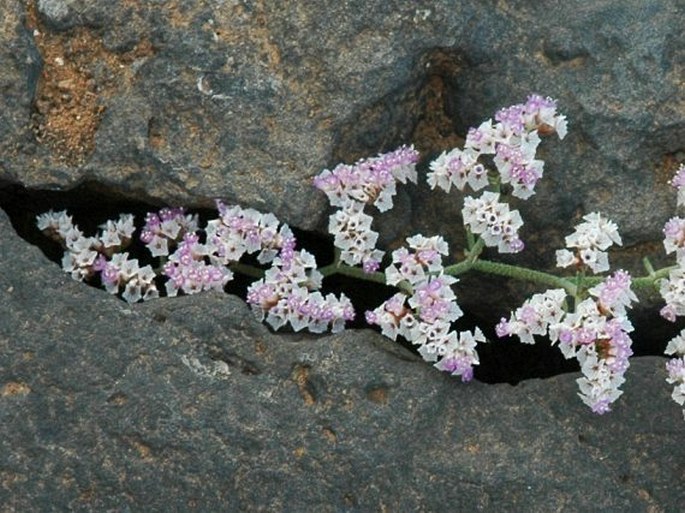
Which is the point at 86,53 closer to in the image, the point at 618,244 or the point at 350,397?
the point at 350,397

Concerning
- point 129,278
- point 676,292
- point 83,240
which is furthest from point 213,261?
point 676,292

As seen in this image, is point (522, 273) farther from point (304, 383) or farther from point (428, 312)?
point (304, 383)

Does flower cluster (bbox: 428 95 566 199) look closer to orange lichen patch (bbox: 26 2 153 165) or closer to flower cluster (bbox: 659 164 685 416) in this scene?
flower cluster (bbox: 659 164 685 416)

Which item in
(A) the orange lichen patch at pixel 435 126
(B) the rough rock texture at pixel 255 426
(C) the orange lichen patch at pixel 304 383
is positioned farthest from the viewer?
(A) the orange lichen patch at pixel 435 126

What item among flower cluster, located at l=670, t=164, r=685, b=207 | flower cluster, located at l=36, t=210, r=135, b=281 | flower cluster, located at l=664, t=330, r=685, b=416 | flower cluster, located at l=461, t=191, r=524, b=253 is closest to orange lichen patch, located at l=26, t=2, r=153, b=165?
flower cluster, located at l=36, t=210, r=135, b=281

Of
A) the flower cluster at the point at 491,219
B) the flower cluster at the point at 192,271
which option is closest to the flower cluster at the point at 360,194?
the flower cluster at the point at 491,219

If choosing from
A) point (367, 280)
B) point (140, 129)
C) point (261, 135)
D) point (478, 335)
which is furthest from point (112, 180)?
point (478, 335)

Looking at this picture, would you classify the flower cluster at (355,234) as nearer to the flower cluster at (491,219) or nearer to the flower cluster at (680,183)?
the flower cluster at (491,219)
